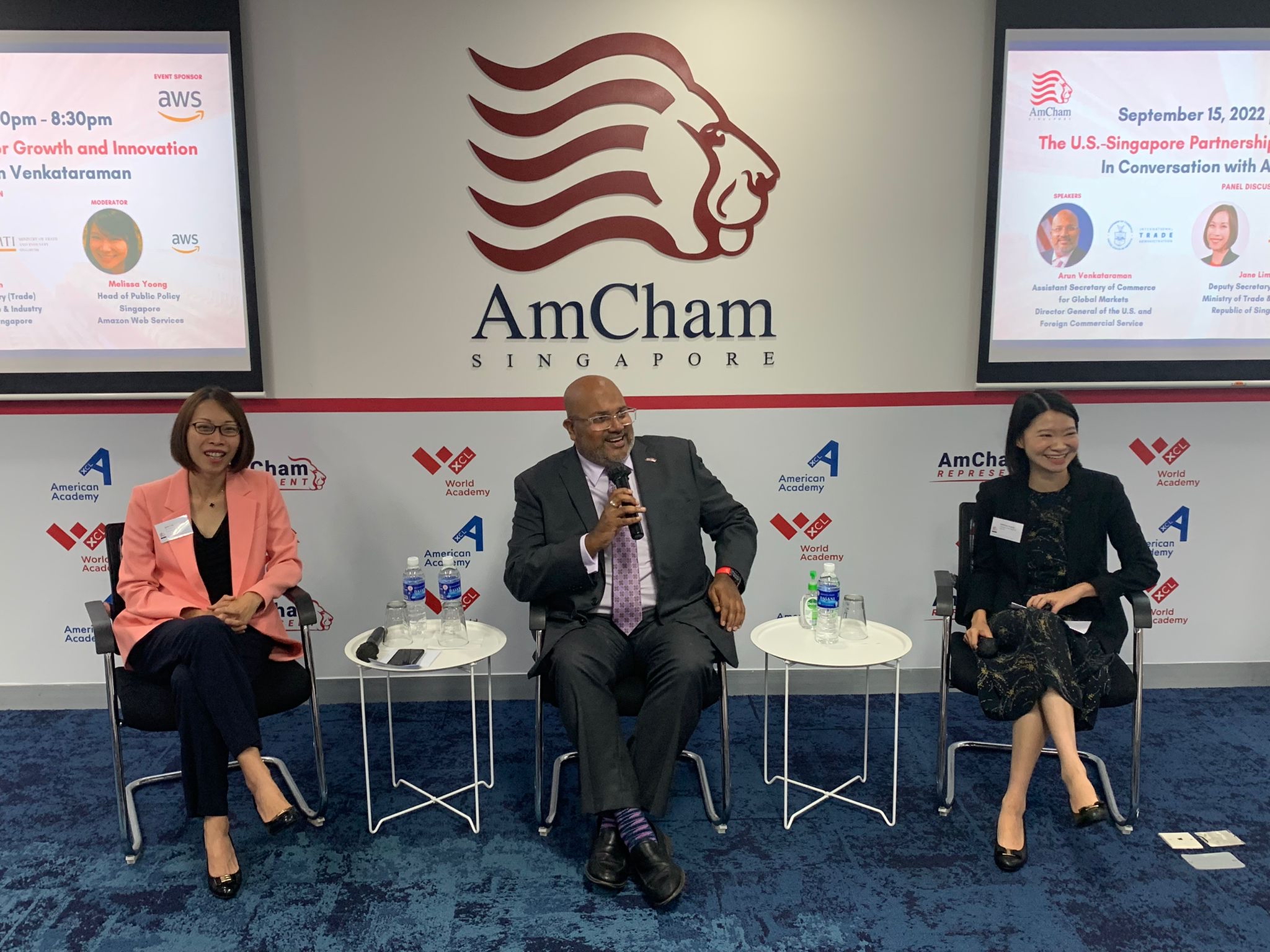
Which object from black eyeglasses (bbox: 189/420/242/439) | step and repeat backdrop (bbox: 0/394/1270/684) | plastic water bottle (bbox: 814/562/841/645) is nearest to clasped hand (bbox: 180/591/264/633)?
black eyeglasses (bbox: 189/420/242/439)

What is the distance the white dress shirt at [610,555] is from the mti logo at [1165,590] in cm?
237

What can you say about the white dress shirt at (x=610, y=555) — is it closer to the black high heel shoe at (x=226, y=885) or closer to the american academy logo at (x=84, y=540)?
the black high heel shoe at (x=226, y=885)

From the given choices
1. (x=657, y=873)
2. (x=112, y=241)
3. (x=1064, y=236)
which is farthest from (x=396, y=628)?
(x=1064, y=236)

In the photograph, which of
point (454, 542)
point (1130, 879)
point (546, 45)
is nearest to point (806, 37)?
point (546, 45)

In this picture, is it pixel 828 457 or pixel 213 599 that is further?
pixel 828 457

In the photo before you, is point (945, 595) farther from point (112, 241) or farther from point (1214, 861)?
point (112, 241)

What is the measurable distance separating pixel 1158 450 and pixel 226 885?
12.5 ft

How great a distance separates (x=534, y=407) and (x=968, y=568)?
1770 millimetres

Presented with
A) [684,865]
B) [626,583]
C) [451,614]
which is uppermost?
[626,583]

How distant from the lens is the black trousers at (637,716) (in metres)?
2.56

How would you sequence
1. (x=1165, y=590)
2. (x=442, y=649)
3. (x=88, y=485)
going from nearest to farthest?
(x=442, y=649) → (x=88, y=485) → (x=1165, y=590)

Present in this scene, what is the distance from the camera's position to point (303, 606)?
2.86 m

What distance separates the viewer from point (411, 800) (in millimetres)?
3000

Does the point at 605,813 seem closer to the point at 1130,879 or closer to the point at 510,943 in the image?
the point at 510,943
